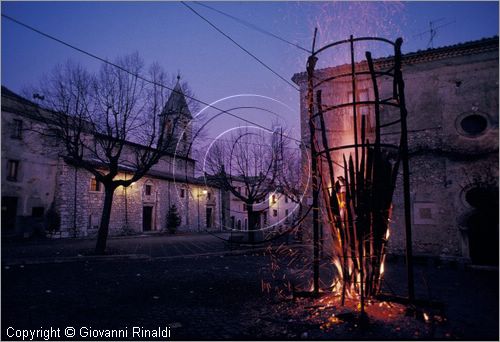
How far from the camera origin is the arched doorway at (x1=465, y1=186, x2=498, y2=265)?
1361cm

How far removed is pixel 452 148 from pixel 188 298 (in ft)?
45.0

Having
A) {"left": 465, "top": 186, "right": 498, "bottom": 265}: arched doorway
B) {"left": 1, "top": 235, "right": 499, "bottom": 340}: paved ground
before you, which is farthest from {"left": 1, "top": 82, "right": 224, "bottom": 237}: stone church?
{"left": 465, "top": 186, "right": 498, "bottom": 265}: arched doorway

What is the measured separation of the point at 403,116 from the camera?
579cm

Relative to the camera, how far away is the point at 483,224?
13969 millimetres

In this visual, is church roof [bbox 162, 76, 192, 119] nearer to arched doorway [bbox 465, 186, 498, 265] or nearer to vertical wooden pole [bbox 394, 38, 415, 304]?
vertical wooden pole [bbox 394, 38, 415, 304]

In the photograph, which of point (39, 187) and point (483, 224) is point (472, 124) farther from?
point (39, 187)

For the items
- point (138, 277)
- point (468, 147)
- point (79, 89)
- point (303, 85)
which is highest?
point (303, 85)

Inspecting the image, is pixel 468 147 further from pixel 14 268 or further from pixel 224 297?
pixel 14 268

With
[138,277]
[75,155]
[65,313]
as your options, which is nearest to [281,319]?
[65,313]

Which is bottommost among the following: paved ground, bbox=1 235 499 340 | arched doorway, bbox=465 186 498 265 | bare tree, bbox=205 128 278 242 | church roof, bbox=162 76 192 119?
paved ground, bbox=1 235 499 340

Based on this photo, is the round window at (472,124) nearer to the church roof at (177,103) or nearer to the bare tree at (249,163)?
the bare tree at (249,163)

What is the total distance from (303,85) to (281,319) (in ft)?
49.4

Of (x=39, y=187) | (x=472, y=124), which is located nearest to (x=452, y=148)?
(x=472, y=124)

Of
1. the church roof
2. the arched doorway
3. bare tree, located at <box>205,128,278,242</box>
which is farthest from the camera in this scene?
bare tree, located at <box>205,128,278,242</box>
